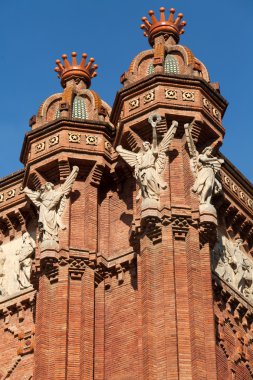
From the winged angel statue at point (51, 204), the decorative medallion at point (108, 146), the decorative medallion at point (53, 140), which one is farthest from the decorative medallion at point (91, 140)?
the winged angel statue at point (51, 204)

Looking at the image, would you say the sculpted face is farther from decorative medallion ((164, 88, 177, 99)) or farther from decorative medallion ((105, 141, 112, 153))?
decorative medallion ((105, 141, 112, 153))

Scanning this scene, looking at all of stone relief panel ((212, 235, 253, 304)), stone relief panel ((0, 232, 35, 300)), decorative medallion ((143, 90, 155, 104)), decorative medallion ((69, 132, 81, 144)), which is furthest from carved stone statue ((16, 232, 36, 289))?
decorative medallion ((143, 90, 155, 104))

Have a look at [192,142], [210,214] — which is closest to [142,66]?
[192,142]

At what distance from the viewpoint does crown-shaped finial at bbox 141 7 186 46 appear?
26.0m

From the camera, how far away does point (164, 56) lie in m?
25.1

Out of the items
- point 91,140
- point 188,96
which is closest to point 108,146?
point 91,140

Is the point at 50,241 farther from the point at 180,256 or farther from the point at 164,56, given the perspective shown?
the point at 164,56

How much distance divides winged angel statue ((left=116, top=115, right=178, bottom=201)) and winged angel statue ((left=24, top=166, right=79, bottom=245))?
1457 millimetres

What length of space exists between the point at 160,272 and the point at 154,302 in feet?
1.89

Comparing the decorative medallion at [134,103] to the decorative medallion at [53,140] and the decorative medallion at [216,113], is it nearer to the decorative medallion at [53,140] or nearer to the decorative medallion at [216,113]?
the decorative medallion at [216,113]

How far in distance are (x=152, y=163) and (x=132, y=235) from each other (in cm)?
143

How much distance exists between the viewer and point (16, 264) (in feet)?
85.4

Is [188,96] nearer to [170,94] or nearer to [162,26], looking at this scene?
[170,94]

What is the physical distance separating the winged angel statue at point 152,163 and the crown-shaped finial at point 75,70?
3.84 meters
